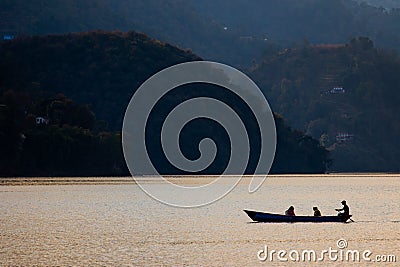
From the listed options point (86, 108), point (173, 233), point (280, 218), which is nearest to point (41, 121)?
point (86, 108)

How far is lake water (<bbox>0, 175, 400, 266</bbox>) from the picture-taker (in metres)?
33.8

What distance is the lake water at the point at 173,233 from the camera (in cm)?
3375

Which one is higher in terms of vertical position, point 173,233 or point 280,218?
point 280,218

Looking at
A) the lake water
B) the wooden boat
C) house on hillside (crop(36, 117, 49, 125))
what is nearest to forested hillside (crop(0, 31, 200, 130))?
house on hillside (crop(36, 117, 49, 125))

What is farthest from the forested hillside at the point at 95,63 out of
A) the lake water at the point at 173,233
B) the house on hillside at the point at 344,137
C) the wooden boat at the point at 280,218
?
the wooden boat at the point at 280,218

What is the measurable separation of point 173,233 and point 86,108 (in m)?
73.8

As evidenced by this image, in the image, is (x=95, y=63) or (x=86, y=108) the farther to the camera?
(x=95, y=63)

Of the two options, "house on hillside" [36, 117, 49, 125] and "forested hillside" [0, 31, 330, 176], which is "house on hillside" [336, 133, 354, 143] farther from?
"house on hillside" [36, 117, 49, 125]

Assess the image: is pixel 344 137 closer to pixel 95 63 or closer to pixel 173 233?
pixel 95 63

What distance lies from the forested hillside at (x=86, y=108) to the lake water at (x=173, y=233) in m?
32.7

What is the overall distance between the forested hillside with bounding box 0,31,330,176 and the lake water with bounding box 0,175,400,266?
32695mm

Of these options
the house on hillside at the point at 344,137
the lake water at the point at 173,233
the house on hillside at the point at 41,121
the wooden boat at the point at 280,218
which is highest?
the house on hillside at the point at 344,137

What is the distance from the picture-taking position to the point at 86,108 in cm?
11450

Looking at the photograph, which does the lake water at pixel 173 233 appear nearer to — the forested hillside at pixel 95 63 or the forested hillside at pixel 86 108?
the forested hillside at pixel 86 108
